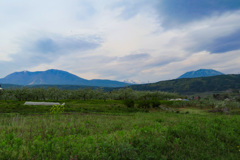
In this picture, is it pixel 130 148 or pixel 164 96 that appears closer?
pixel 130 148


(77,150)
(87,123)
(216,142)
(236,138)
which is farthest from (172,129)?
(87,123)

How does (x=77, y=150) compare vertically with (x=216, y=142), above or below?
above

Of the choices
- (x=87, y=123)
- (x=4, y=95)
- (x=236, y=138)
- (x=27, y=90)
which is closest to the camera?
(x=236, y=138)

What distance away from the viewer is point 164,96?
135 metres

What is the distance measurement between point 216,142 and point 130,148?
573 cm

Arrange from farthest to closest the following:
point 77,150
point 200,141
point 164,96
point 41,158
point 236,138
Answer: point 164,96
point 236,138
point 200,141
point 77,150
point 41,158

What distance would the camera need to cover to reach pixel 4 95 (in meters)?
65.8

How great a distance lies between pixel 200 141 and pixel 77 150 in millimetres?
7019

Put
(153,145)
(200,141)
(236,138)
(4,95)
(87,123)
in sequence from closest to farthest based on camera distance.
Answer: (153,145), (200,141), (236,138), (87,123), (4,95)

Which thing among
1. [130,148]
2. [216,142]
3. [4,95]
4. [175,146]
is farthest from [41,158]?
[4,95]

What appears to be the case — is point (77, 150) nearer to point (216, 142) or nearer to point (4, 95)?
point (216, 142)

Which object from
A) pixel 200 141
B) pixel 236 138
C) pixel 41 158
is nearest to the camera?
pixel 41 158

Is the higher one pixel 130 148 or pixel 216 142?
pixel 130 148

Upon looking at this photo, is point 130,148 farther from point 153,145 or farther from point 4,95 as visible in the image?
point 4,95
